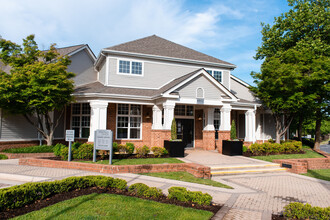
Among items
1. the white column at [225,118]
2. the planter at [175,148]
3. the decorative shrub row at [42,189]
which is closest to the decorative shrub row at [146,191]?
the decorative shrub row at [42,189]

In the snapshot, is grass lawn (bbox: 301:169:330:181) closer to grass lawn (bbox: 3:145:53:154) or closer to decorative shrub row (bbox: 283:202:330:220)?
decorative shrub row (bbox: 283:202:330:220)

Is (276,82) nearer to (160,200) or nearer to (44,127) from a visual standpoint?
(160,200)

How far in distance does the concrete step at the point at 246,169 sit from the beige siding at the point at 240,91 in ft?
29.9

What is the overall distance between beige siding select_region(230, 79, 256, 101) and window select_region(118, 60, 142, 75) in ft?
27.9

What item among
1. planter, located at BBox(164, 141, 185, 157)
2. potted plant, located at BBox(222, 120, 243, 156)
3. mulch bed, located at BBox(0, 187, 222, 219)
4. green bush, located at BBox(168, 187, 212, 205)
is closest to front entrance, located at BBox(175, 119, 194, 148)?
potted plant, located at BBox(222, 120, 243, 156)

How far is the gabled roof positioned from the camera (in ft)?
56.7

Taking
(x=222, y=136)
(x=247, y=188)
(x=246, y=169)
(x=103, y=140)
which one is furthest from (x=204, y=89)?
(x=247, y=188)

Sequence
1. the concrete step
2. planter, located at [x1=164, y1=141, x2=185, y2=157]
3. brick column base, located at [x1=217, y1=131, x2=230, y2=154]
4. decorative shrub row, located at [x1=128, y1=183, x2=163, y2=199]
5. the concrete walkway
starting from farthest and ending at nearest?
brick column base, located at [x1=217, y1=131, x2=230, y2=154], planter, located at [x1=164, y1=141, x2=185, y2=157], the concrete step, decorative shrub row, located at [x1=128, y1=183, x2=163, y2=199], the concrete walkway

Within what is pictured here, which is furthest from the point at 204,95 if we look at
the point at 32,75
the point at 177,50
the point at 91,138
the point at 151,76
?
the point at 32,75

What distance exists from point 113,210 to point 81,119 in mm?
12599

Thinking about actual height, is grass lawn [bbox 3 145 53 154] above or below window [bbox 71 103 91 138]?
below

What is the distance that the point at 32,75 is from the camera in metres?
12.5

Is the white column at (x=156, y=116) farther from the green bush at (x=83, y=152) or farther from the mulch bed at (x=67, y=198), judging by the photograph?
the mulch bed at (x=67, y=198)

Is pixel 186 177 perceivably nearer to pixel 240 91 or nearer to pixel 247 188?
pixel 247 188
